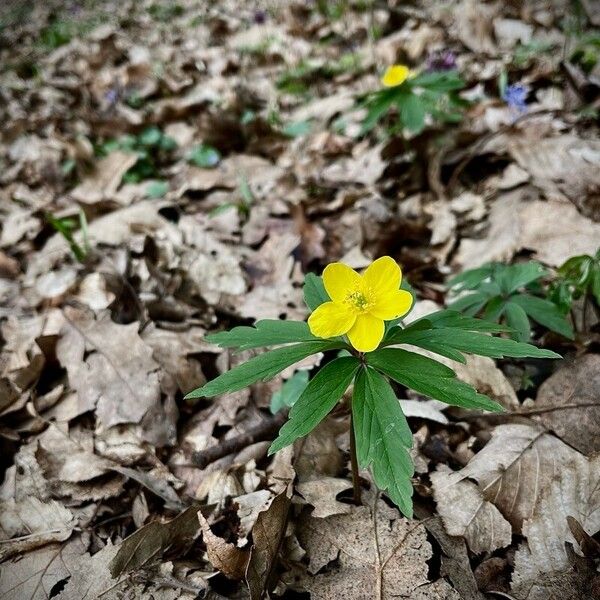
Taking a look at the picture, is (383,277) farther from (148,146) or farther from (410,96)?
(148,146)

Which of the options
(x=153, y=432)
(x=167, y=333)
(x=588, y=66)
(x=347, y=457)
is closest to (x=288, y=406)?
(x=347, y=457)

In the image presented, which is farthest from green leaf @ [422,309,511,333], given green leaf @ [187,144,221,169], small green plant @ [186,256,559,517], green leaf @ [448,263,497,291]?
green leaf @ [187,144,221,169]

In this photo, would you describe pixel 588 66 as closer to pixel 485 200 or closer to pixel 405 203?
pixel 485 200

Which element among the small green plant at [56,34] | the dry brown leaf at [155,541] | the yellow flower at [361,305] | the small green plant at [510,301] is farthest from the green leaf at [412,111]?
the small green plant at [56,34]

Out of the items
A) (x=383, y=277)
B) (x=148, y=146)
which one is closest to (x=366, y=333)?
(x=383, y=277)

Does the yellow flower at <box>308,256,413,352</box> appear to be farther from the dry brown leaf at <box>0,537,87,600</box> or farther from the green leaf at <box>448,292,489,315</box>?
the dry brown leaf at <box>0,537,87,600</box>

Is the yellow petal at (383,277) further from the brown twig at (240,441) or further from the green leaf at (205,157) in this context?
the green leaf at (205,157)
